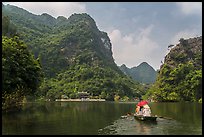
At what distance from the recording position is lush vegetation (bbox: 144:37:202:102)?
3460 inches

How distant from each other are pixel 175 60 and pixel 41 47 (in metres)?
76.4

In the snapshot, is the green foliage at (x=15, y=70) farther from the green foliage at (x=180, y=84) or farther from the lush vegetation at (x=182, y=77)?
the green foliage at (x=180, y=84)

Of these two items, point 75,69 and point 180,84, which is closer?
point 180,84

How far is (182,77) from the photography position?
324 feet

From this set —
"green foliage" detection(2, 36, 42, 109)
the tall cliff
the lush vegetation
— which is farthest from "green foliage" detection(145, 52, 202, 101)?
"green foliage" detection(2, 36, 42, 109)

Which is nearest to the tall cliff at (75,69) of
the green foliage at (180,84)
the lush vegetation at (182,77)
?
the lush vegetation at (182,77)

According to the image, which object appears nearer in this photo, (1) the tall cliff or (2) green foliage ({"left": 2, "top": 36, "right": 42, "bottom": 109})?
(2) green foliage ({"left": 2, "top": 36, "right": 42, "bottom": 109})

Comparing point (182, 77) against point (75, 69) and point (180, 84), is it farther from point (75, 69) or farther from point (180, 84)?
point (75, 69)

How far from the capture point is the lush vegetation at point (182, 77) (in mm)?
87875

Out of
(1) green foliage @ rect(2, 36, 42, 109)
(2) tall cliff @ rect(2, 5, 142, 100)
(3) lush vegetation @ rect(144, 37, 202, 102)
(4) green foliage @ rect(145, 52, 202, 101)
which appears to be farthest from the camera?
(2) tall cliff @ rect(2, 5, 142, 100)

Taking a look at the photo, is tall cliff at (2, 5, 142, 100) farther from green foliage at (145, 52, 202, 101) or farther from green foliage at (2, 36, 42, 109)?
green foliage at (2, 36, 42, 109)

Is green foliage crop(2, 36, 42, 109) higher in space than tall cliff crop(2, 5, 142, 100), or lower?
lower

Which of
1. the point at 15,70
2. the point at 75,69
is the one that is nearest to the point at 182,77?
the point at 75,69

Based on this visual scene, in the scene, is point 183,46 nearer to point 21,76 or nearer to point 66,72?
point 66,72
